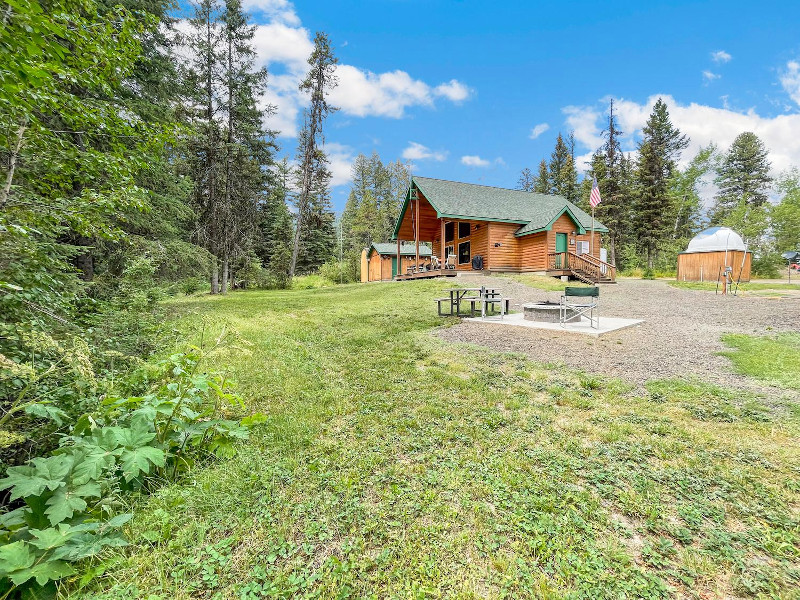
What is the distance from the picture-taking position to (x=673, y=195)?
3203cm

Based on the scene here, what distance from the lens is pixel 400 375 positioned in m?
4.79

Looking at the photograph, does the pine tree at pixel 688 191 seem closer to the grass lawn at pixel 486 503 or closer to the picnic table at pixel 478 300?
the picnic table at pixel 478 300

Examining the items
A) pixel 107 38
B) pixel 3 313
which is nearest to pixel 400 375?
pixel 3 313

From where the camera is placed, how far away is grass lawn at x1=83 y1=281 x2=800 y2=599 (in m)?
1.60

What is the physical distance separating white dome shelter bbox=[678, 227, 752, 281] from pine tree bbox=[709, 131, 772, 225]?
919 inches

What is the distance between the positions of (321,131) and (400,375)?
2357 centimetres

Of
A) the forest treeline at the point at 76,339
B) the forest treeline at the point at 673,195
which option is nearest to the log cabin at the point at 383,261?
the forest treeline at the point at 673,195

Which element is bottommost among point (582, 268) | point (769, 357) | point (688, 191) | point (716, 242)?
point (769, 357)

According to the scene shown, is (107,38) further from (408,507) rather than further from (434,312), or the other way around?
(434,312)

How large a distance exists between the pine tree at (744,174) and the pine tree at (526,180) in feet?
68.0

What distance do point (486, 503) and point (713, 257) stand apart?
24.8 metres

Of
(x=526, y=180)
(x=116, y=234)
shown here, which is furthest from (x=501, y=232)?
(x=526, y=180)

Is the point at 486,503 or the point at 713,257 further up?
the point at 713,257

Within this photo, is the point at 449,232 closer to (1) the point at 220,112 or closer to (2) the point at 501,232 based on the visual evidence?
(2) the point at 501,232
